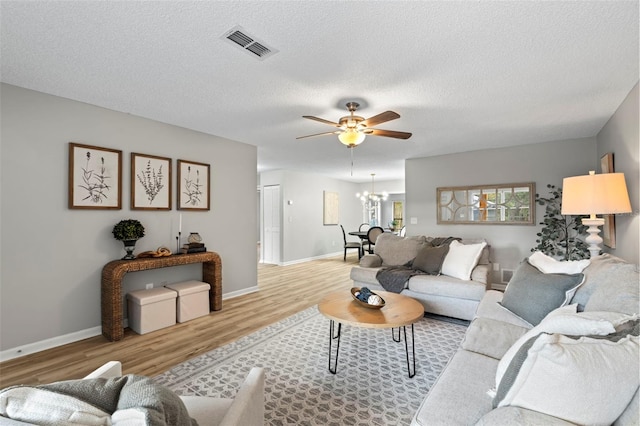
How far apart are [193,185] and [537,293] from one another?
155 inches

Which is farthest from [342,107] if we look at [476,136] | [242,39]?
[476,136]

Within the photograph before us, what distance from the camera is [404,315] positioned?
7.50ft

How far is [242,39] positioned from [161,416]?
2073mm

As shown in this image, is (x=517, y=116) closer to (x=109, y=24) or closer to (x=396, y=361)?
(x=396, y=361)

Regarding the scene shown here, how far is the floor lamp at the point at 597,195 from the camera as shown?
2.46m

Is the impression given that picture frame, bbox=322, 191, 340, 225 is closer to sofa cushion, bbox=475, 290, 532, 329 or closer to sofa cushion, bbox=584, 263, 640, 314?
sofa cushion, bbox=475, 290, 532, 329

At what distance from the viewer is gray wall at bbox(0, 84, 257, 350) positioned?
265 cm

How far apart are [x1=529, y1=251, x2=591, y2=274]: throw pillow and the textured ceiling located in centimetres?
152

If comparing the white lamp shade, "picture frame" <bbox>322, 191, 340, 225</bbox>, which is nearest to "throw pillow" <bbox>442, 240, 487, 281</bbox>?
the white lamp shade

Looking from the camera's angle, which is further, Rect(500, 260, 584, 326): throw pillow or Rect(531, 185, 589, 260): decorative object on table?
Rect(531, 185, 589, 260): decorative object on table

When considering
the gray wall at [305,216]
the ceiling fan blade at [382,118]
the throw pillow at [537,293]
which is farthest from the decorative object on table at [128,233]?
the gray wall at [305,216]

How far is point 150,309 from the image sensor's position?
3219mm

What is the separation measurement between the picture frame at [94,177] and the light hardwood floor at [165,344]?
142 cm

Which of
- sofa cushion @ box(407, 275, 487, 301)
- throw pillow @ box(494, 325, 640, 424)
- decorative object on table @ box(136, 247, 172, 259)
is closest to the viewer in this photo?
throw pillow @ box(494, 325, 640, 424)
